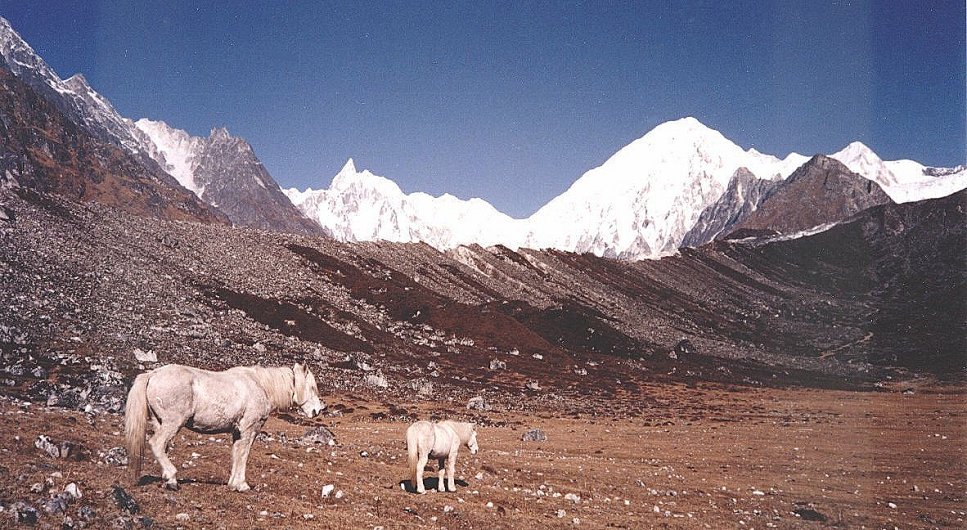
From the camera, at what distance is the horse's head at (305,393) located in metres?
14.7

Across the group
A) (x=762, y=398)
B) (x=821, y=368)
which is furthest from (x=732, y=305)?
(x=762, y=398)

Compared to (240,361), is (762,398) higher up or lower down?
lower down

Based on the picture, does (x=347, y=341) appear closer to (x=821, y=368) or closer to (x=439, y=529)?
(x=439, y=529)

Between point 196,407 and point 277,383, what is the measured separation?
228 centimetres

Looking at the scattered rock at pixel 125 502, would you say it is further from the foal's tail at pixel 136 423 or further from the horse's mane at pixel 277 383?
the horse's mane at pixel 277 383

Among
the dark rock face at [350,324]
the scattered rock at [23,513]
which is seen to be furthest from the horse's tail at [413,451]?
the dark rock face at [350,324]

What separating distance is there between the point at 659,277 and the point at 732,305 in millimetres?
25712

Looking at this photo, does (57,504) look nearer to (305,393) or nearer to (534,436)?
(305,393)

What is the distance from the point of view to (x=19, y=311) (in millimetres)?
36406

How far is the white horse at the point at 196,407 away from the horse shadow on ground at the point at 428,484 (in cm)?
487

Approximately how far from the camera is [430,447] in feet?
52.7

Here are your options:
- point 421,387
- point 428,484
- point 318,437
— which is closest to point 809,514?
point 428,484

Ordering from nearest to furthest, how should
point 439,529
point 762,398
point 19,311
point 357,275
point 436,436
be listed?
point 439,529, point 436,436, point 19,311, point 762,398, point 357,275

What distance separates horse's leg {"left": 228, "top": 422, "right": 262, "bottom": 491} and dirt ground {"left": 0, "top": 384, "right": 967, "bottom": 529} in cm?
25
